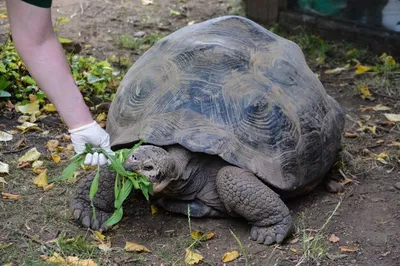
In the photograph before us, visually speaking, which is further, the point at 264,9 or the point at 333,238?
the point at 264,9

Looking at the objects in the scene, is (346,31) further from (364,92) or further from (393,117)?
(393,117)

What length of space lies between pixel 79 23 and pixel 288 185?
4044 mm

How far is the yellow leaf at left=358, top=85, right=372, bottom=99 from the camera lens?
234 inches

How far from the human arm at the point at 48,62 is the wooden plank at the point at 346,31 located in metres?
3.86

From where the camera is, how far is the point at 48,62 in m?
3.46

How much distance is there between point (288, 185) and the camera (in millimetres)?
3900

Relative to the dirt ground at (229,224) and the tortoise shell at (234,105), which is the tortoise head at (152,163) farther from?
the dirt ground at (229,224)

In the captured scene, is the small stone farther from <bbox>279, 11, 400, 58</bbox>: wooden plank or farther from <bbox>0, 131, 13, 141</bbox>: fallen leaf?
<bbox>0, 131, 13, 141</bbox>: fallen leaf

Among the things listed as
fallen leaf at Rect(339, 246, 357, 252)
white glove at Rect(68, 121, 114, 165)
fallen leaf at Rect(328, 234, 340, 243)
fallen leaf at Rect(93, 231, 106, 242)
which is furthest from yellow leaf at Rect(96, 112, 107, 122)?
fallen leaf at Rect(339, 246, 357, 252)

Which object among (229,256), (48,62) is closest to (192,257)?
(229,256)

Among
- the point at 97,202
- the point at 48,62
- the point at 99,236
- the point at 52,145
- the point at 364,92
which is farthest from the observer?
the point at 364,92

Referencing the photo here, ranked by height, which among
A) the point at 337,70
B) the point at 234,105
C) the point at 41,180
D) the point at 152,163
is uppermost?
the point at 234,105

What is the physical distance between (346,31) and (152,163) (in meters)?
4.00

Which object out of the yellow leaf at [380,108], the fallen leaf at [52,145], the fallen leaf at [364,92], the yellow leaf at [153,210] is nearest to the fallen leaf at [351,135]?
the yellow leaf at [380,108]
